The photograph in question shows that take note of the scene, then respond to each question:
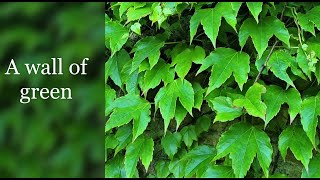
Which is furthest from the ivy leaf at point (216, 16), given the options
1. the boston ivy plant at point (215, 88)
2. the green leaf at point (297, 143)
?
the green leaf at point (297, 143)

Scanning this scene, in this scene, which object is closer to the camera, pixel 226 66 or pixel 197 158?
pixel 226 66

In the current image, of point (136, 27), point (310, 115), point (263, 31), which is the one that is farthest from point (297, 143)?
point (136, 27)

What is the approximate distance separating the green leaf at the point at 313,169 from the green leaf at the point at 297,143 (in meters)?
0.09

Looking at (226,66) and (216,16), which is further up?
(216,16)

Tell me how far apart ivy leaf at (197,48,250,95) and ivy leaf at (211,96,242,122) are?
44 millimetres

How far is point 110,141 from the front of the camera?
4.55 ft

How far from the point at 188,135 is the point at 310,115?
17.3 inches

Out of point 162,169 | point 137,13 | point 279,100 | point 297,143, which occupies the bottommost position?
point 162,169

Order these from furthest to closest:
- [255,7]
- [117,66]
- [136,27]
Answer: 1. [117,66]
2. [136,27]
3. [255,7]

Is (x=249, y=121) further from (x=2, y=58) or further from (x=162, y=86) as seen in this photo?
(x=2, y=58)

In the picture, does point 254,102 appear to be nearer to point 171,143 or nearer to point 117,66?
point 171,143

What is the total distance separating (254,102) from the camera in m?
1.13

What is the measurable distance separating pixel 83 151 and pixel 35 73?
0.54 feet

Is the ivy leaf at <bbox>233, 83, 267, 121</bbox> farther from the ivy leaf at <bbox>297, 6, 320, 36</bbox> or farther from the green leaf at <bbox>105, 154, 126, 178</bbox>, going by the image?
the green leaf at <bbox>105, 154, 126, 178</bbox>
